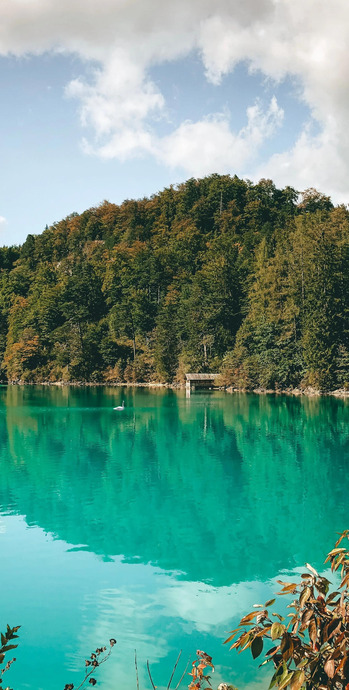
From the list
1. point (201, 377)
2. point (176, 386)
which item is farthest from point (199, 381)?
point (176, 386)

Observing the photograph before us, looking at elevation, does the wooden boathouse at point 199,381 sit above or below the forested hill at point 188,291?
below

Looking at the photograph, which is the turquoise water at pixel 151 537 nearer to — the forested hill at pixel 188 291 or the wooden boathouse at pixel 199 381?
the forested hill at pixel 188 291

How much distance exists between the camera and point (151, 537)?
1148 cm

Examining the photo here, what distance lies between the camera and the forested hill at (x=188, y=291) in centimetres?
5219

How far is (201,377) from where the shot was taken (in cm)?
5769

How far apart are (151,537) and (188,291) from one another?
6003cm

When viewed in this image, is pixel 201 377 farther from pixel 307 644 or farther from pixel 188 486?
pixel 307 644

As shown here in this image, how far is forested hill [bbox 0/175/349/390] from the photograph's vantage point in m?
52.2

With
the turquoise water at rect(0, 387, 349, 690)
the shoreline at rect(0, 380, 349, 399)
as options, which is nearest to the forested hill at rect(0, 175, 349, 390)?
the shoreline at rect(0, 380, 349, 399)

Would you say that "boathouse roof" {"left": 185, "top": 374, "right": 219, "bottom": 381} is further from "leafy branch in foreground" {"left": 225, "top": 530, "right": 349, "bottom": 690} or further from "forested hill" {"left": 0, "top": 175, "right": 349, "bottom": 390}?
"leafy branch in foreground" {"left": 225, "top": 530, "right": 349, "bottom": 690}

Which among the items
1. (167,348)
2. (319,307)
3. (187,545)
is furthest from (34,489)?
(167,348)

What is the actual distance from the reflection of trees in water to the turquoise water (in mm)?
51

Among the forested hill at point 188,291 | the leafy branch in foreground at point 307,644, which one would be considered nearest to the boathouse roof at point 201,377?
the forested hill at point 188,291

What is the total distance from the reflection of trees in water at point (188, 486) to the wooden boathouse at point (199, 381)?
963 inches
